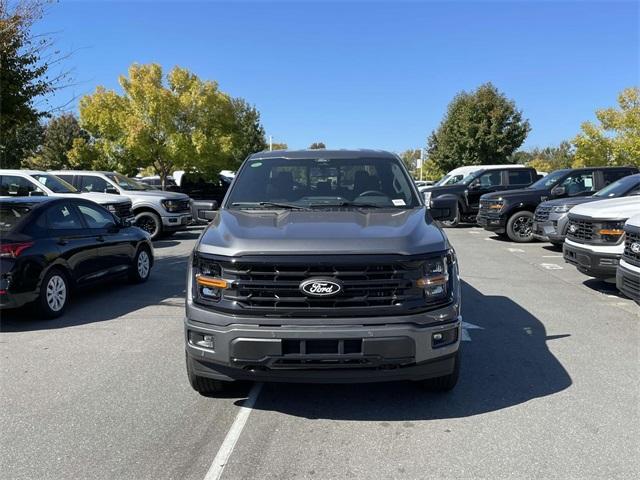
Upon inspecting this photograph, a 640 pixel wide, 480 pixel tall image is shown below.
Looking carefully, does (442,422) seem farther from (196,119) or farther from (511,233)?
(196,119)

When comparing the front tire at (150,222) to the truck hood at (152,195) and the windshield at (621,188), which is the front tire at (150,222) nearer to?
the truck hood at (152,195)

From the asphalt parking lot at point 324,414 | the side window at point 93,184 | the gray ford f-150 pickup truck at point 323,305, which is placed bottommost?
the asphalt parking lot at point 324,414

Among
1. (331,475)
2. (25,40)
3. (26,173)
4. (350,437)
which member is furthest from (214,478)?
(26,173)

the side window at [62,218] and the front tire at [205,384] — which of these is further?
the side window at [62,218]

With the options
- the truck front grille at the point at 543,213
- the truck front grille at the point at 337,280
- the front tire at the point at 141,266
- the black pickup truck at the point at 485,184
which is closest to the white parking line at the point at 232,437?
the truck front grille at the point at 337,280

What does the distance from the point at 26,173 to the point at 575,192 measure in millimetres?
13898

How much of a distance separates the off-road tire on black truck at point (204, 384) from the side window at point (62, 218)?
158 inches

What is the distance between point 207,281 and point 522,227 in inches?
495

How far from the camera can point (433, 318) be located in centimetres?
371

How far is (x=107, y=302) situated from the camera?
776 centimetres

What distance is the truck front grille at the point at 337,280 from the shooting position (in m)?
3.63

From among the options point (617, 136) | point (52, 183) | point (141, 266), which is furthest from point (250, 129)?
point (141, 266)

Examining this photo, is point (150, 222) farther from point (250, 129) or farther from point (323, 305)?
point (250, 129)

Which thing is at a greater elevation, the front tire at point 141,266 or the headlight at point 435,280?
the headlight at point 435,280
